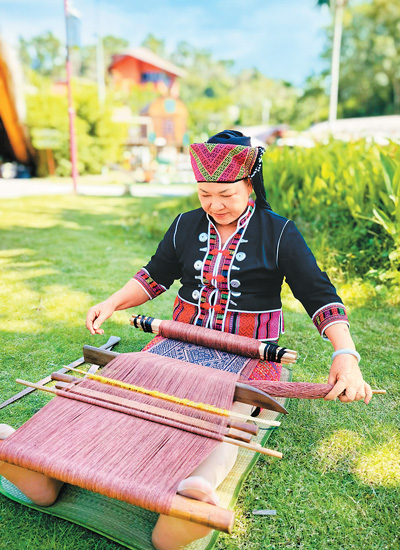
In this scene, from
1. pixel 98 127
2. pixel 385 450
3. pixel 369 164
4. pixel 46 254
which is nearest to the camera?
pixel 385 450

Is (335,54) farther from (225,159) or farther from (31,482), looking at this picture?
(31,482)

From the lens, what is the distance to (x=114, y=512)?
1.75 m

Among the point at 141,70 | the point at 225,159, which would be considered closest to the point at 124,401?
the point at 225,159

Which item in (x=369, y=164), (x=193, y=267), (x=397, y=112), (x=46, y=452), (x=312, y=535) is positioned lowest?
(x=312, y=535)

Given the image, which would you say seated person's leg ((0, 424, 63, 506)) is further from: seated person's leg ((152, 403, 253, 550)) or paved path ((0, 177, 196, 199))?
paved path ((0, 177, 196, 199))

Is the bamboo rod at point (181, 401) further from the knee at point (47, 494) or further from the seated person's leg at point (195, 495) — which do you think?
the knee at point (47, 494)

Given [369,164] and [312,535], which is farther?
[369,164]

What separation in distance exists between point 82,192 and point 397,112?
31.9m

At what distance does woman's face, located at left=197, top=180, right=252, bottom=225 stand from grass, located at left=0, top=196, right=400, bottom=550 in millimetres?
1119

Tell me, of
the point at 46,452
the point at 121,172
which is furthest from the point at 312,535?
the point at 121,172

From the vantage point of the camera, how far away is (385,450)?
2.16m

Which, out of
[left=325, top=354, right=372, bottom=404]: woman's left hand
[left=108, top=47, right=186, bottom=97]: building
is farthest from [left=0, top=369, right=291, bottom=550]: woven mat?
[left=108, top=47, right=186, bottom=97]: building

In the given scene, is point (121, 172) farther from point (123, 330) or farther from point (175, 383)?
point (175, 383)

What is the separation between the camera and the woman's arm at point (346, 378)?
5.66ft
